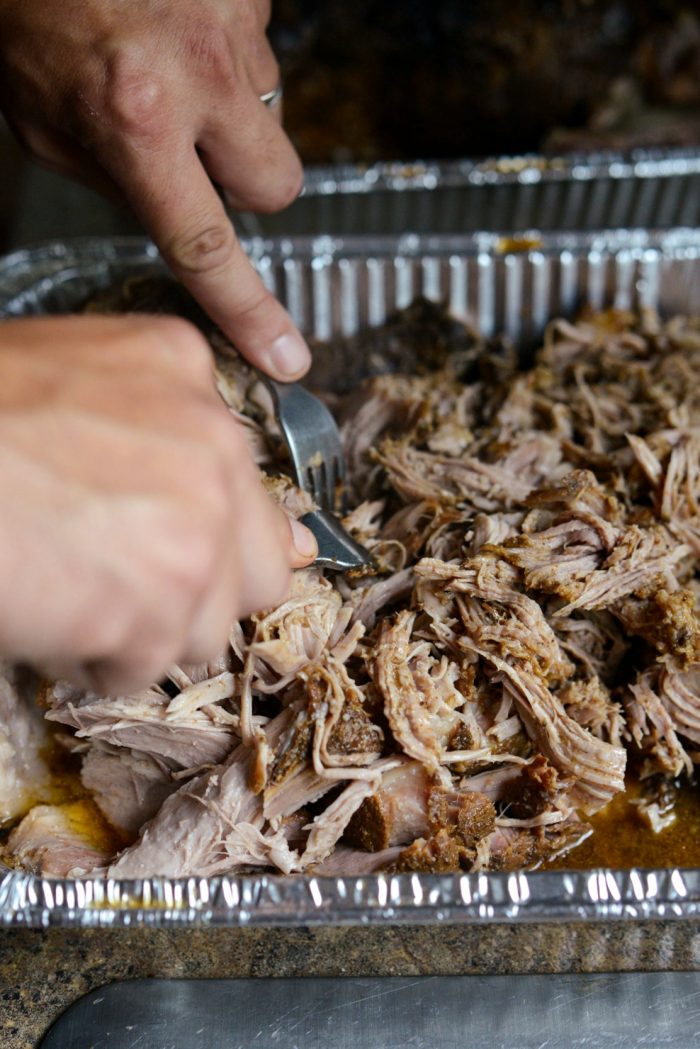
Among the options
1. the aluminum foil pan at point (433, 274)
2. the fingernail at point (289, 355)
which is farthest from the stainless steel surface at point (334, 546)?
the aluminum foil pan at point (433, 274)

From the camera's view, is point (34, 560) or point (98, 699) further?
point (98, 699)

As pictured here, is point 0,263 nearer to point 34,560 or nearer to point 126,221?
point 126,221

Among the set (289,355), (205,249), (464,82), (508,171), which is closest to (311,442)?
(289,355)

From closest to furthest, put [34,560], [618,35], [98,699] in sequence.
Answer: [34,560] → [98,699] → [618,35]

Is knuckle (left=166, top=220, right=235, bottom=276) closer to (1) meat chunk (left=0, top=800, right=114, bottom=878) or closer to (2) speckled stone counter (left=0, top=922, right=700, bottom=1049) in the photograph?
(1) meat chunk (left=0, top=800, right=114, bottom=878)

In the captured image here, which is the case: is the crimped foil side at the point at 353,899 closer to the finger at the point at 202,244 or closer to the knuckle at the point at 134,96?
the finger at the point at 202,244

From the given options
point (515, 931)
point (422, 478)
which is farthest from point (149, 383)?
point (515, 931)
